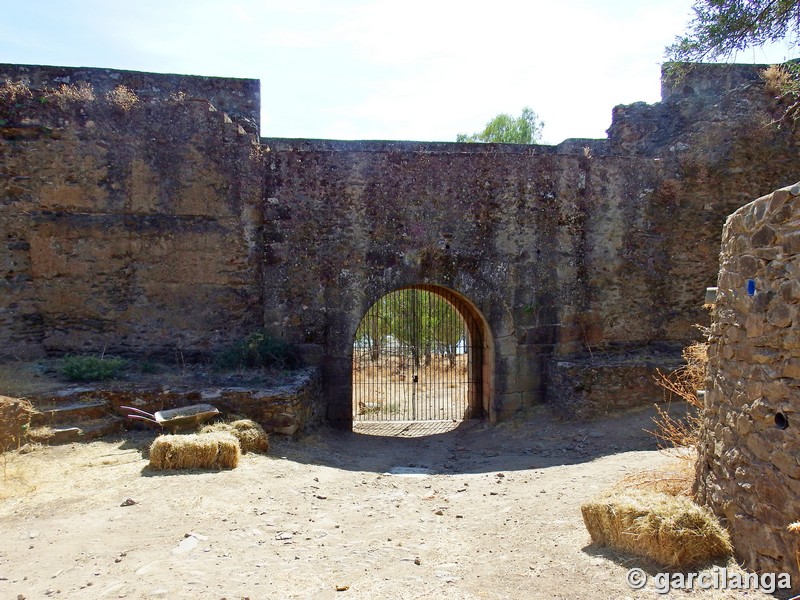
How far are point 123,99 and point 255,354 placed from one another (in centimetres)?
428

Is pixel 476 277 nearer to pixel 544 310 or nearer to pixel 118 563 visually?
pixel 544 310

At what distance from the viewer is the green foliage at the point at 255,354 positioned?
8.81 m

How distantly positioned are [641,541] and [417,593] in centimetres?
146

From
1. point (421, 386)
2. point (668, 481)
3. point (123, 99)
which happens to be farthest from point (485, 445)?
point (421, 386)

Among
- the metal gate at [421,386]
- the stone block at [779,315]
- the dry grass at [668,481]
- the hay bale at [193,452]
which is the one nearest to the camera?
the stone block at [779,315]

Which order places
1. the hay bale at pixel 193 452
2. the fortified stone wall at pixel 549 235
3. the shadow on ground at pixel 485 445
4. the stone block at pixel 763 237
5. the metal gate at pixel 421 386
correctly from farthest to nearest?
the metal gate at pixel 421 386
the fortified stone wall at pixel 549 235
the shadow on ground at pixel 485 445
the hay bale at pixel 193 452
the stone block at pixel 763 237

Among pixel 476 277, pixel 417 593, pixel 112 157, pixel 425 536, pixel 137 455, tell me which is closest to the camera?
pixel 417 593

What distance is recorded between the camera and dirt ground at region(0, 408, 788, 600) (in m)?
3.74

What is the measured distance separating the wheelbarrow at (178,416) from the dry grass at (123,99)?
179 inches

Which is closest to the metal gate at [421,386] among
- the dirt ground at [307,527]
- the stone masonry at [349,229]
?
the stone masonry at [349,229]

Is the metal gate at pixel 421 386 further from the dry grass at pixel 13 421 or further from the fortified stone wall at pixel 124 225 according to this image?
the dry grass at pixel 13 421

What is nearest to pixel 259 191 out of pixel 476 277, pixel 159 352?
pixel 159 352

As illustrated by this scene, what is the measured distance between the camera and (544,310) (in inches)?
387

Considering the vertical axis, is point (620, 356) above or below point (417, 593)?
above
